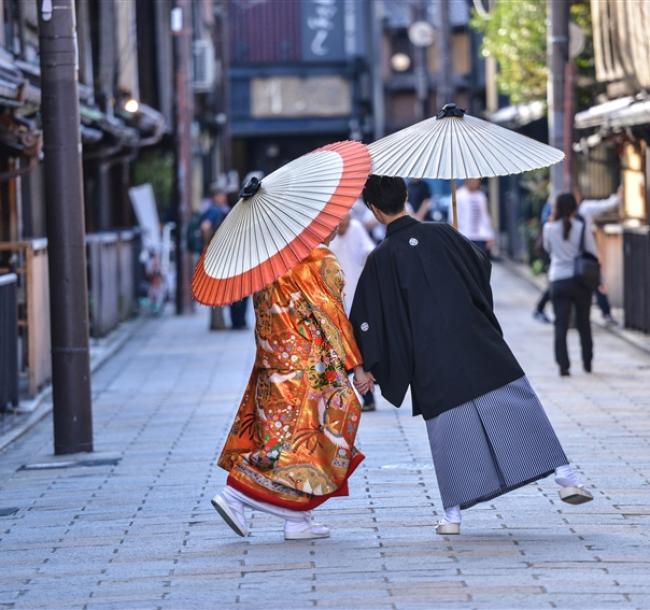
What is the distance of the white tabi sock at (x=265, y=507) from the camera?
24.7ft

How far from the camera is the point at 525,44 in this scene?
2538 cm

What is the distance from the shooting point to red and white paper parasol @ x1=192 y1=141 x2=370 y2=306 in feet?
23.9

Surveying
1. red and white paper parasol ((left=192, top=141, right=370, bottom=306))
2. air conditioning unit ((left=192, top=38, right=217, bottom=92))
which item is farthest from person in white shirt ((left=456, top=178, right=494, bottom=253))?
red and white paper parasol ((left=192, top=141, right=370, bottom=306))

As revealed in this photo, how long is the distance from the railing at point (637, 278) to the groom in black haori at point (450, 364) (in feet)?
34.4

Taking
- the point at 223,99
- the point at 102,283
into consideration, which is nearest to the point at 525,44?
the point at 102,283

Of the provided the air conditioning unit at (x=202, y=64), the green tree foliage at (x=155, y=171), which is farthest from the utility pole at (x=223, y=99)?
the green tree foliage at (x=155, y=171)

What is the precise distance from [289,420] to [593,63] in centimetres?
1850

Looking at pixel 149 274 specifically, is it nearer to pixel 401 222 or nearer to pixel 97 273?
pixel 97 273

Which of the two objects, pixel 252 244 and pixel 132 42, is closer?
pixel 252 244

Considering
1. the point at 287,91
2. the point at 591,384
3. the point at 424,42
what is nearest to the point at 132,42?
the point at 591,384

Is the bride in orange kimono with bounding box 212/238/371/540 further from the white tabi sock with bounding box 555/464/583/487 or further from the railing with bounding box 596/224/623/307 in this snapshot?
the railing with bounding box 596/224/623/307

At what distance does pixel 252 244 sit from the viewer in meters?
7.44

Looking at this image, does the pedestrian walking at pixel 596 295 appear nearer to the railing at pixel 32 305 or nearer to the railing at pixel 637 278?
the railing at pixel 637 278

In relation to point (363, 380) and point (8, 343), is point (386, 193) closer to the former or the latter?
point (363, 380)
